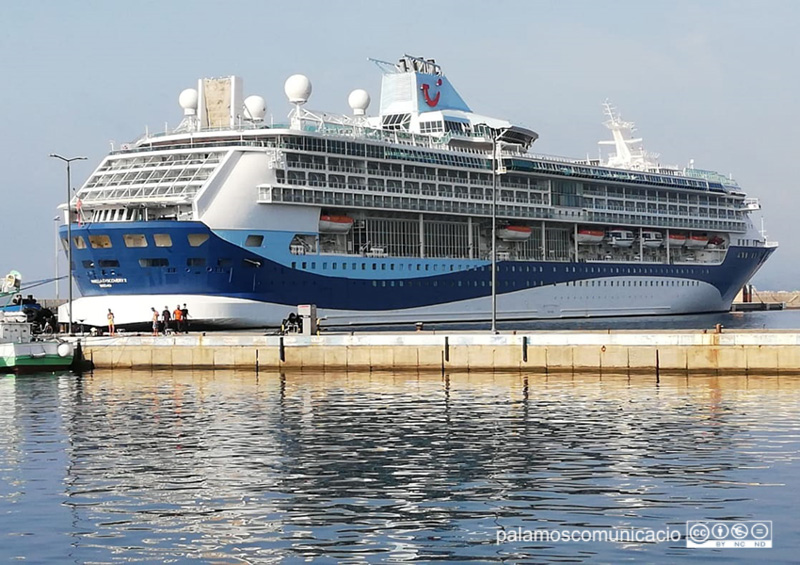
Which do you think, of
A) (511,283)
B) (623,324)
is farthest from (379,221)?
(623,324)

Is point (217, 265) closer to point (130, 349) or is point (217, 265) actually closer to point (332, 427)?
point (130, 349)

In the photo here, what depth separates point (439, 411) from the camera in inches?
1262

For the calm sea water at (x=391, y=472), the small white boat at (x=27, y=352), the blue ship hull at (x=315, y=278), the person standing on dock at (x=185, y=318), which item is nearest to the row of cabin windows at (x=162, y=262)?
the blue ship hull at (x=315, y=278)

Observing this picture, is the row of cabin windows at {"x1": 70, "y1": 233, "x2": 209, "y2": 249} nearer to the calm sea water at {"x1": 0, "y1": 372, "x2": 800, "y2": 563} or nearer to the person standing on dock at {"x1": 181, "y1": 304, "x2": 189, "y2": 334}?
the person standing on dock at {"x1": 181, "y1": 304, "x2": 189, "y2": 334}

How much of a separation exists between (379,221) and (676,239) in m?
32.3

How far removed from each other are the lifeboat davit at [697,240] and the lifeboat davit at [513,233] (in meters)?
21.0

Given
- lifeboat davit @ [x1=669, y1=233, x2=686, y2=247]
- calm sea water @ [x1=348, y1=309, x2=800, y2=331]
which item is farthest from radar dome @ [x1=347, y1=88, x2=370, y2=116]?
lifeboat davit @ [x1=669, y1=233, x2=686, y2=247]

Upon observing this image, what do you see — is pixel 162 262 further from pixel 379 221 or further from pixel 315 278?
pixel 379 221

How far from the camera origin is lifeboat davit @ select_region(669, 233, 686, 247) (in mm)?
96000

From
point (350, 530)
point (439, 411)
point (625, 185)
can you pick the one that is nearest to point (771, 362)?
point (439, 411)

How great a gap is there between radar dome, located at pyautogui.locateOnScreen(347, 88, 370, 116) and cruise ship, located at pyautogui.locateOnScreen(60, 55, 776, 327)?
5.0 inches

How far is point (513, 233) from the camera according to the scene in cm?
8150

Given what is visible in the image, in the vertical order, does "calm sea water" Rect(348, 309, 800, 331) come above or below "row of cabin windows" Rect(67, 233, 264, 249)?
below

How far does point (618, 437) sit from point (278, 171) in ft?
139
